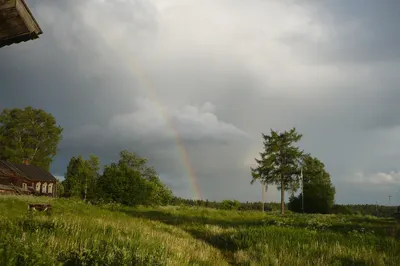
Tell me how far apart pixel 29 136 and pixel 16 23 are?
7246cm

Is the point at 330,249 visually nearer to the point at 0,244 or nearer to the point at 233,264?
the point at 233,264

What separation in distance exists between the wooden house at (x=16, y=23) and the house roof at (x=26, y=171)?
205 feet

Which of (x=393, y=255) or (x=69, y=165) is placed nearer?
(x=393, y=255)

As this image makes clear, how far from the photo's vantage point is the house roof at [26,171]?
5975 cm

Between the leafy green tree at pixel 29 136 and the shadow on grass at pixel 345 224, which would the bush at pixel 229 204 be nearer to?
the shadow on grass at pixel 345 224

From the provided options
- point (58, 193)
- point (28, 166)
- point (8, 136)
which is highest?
point (8, 136)

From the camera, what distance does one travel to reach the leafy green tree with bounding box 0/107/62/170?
6831 centimetres

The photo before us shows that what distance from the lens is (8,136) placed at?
6931 centimetres

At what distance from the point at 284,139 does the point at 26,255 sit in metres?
61.6

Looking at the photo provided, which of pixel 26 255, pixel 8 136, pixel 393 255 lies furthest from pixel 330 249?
pixel 8 136

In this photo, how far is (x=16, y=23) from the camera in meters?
4.55

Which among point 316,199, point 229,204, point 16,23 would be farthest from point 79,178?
point 16,23

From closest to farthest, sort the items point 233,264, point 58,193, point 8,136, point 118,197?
point 233,264 < point 118,197 < point 8,136 < point 58,193

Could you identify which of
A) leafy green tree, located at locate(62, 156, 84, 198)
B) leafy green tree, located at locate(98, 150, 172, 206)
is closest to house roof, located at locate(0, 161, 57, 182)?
leafy green tree, located at locate(62, 156, 84, 198)
